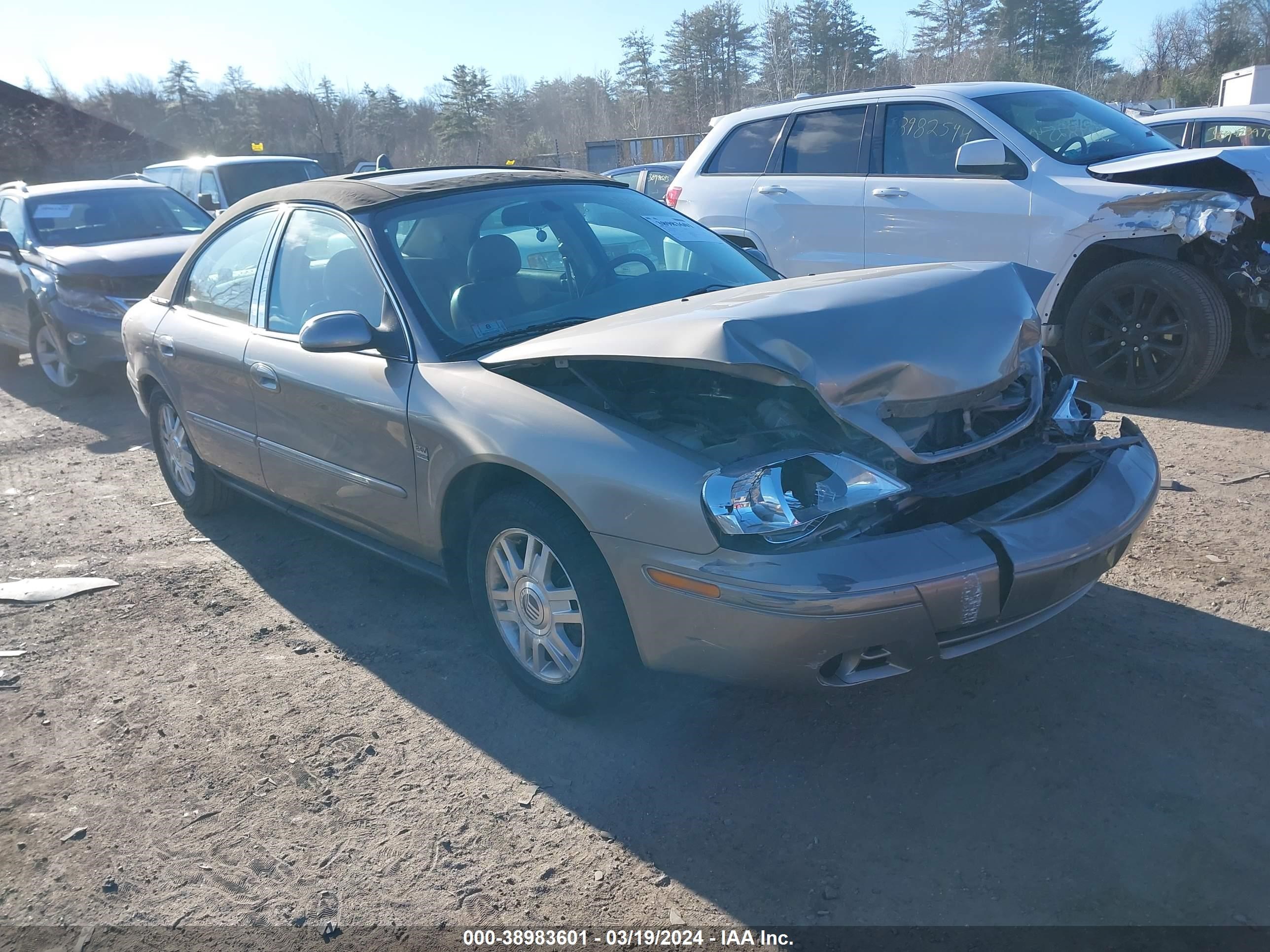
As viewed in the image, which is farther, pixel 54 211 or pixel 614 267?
pixel 54 211

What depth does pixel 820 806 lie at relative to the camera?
2795mm

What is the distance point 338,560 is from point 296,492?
2.32 feet

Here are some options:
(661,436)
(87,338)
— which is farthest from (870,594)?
(87,338)

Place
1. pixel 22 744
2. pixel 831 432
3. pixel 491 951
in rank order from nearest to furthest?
pixel 491 951 → pixel 831 432 → pixel 22 744

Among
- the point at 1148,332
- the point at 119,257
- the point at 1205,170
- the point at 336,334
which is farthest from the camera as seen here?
the point at 119,257

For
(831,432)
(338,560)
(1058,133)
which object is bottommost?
(338,560)

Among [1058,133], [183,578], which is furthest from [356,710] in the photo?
[1058,133]

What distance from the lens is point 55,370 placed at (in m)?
9.23

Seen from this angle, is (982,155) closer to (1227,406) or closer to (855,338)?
(1227,406)

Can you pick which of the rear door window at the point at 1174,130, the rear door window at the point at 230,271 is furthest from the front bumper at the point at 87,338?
the rear door window at the point at 1174,130

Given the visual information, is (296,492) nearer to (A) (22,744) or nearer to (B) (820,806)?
(A) (22,744)

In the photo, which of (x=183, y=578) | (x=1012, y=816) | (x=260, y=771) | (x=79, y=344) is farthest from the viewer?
(x=79, y=344)

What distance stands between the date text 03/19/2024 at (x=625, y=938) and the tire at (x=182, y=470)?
138 inches

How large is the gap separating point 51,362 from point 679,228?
743 cm
